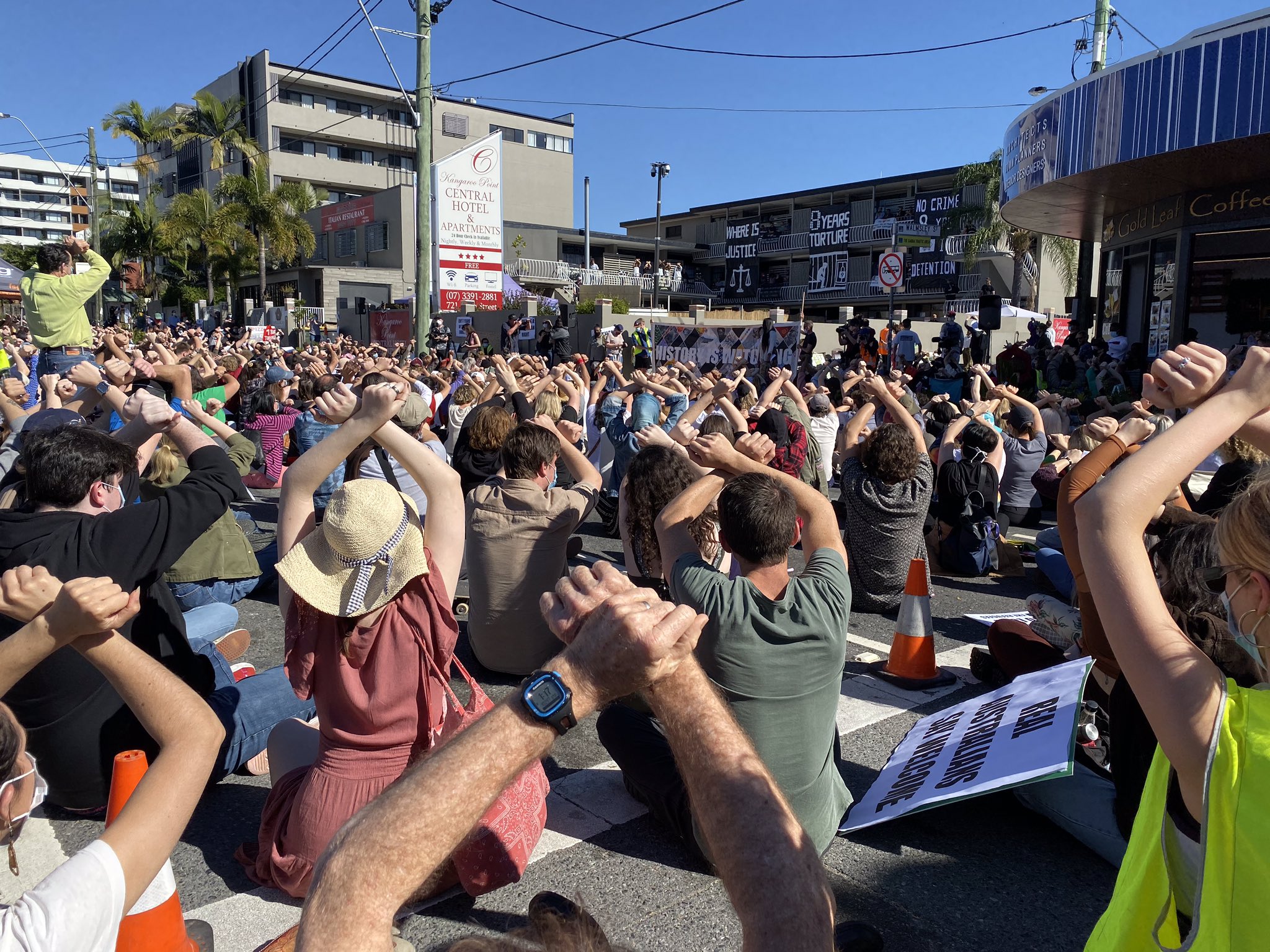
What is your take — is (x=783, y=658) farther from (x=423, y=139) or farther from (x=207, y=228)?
(x=207, y=228)

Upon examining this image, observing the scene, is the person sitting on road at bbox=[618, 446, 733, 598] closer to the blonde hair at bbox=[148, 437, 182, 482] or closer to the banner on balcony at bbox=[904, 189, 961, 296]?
the blonde hair at bbox=[148, 437, 182, 482]

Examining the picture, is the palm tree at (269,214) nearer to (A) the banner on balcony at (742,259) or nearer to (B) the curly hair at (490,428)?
(A) the banner on balcony at (742,259)

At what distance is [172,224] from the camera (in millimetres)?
43656

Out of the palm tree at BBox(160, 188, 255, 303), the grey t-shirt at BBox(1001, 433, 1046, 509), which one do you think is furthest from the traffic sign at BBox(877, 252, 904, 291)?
the palm tree at BBox(160, 188, 255, 303)

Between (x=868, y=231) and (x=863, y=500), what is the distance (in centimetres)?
5076

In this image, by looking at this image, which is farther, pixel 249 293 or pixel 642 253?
pixel 642 253

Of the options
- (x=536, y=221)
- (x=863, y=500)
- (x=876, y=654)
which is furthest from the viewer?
(x=536, y=221)

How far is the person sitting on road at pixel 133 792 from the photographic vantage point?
1606 mm

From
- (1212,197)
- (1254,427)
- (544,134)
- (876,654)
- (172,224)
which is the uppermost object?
(544,134)

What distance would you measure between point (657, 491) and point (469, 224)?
1829 centimetres

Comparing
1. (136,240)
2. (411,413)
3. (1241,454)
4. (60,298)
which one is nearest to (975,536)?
(1241,454)

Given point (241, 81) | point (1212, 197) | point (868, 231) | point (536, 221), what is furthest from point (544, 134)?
point (1212, 197)

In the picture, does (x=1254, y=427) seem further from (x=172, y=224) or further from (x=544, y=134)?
(x=544, y=134)

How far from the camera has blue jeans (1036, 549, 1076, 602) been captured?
693cm
